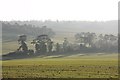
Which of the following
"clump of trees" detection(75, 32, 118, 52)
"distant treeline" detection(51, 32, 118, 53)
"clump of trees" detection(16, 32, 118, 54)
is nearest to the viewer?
"clump of trees" detection(16, 32, 118, 54)

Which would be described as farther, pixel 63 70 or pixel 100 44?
pixel 100 44

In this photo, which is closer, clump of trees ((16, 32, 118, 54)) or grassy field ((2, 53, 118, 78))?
grassy field ((2, 53, 118, 78))

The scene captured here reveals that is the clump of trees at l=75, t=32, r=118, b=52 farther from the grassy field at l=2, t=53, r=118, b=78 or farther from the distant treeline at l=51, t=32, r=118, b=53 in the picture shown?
the grassy field at l=2, t=53, r=118, b=78

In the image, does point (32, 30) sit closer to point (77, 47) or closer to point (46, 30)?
point (46, 30)

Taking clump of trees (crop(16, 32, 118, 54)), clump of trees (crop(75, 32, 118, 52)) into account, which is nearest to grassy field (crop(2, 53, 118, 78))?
clump of trees (crop(16, 32, 118, 54))

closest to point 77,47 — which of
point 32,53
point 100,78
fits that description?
point 32,53

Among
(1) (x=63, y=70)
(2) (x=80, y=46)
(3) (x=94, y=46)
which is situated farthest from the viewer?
(3) (x=94, y=46)

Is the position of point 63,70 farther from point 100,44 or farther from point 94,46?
point 100,44

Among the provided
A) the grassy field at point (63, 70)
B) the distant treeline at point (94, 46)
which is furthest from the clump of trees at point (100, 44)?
the grassy field at point (63, 70)

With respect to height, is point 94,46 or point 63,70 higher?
point 94,46

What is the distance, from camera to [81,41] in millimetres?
140000

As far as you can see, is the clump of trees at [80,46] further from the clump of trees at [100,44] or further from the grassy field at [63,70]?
the grassy field at [63,70]

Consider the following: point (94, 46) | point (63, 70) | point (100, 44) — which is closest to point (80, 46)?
point (94, 46)

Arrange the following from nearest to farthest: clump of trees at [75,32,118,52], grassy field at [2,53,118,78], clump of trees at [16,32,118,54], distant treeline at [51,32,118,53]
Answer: grassy field at [2,53,118,78]
clump of trees at [16,32,118,54]
distant treeline at [51,32,118,53]
clump of trees at [75,32,118,52]
